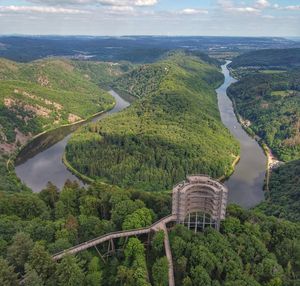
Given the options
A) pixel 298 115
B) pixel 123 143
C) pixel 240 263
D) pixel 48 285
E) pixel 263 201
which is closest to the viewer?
pixel 48 285

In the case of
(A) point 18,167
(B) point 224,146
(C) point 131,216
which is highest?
(C) point 131,216

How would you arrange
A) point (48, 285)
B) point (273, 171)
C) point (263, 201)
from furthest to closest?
point (273, 171)
point (263, 201)
point (48, 285)

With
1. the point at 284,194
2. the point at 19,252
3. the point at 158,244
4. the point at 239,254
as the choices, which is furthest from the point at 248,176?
the point at 19,252

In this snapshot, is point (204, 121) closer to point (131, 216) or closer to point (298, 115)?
point (298, 115)

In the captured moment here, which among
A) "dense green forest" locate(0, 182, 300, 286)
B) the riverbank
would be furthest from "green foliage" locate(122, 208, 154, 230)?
the riverbank

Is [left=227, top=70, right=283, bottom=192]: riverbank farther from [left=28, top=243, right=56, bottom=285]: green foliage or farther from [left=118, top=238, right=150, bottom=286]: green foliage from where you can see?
[left=28, top=243, right=56, bottom=285]: green foliage

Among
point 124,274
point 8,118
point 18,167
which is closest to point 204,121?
point 18,167

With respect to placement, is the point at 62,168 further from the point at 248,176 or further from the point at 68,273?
the point at 68,273

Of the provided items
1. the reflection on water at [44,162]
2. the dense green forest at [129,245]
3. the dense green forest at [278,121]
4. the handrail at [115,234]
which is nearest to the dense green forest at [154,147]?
the reflection on water at [44,162]
